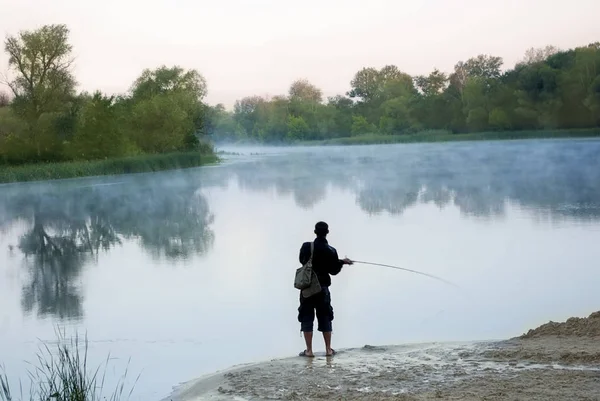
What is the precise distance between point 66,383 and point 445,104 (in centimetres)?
11924

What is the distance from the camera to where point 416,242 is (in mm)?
17328

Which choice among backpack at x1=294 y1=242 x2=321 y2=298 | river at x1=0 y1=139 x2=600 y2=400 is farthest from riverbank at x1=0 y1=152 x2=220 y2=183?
backpack at x1=294 y1=242 x2=321 y2=298

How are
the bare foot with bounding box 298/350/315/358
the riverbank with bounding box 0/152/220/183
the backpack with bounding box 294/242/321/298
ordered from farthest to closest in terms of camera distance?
the riverbank with bounding box 0/152/220/183 < the bare foot with bounding box 298/350/315/358 < the backpack with bounding box 294/242/321/298

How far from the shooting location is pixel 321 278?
8.06 m

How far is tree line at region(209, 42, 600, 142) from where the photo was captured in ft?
293

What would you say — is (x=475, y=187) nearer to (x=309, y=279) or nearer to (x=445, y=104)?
(x=309, y=279)

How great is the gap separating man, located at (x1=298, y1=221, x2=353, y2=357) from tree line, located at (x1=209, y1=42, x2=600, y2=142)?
82.4 meters

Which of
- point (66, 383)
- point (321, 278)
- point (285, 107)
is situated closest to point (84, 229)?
point (321, 278)

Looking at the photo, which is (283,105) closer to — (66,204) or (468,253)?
(66,204)

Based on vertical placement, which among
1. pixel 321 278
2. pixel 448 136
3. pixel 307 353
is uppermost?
pixel 321 278

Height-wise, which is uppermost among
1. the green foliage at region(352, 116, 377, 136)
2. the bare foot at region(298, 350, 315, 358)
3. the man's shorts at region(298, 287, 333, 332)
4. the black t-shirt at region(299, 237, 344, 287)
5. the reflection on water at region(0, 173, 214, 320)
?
the green foliage at region(352, 116, 377, 136)

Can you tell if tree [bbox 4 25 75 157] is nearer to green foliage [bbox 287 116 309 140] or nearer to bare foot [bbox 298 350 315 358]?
bare foot [bbox 298 350 315 358]

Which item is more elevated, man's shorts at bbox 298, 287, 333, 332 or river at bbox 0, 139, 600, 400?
man's shorts at bbox 298, 287, 333, 332

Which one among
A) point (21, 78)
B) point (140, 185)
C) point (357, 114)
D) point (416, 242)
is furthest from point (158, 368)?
point (357, 114)
